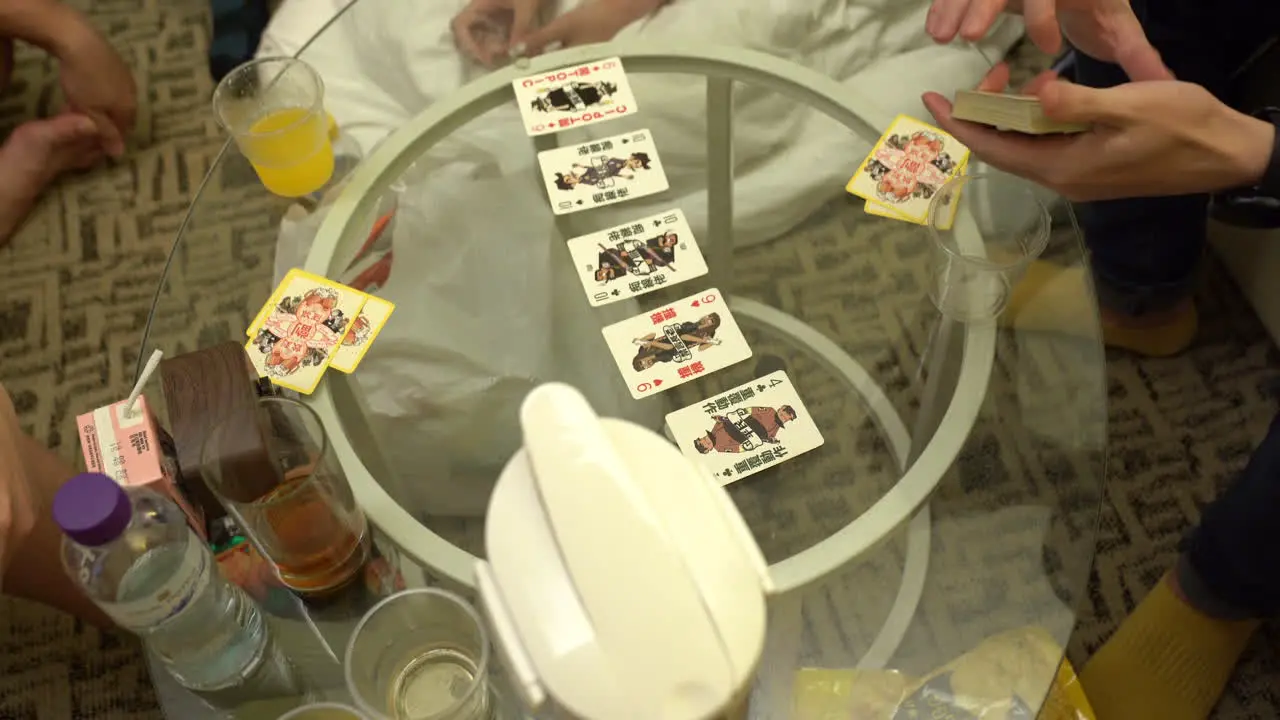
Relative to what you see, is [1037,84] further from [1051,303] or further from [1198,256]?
[1198,256]

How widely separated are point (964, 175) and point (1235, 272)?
750 mm

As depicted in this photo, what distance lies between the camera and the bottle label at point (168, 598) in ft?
2.00

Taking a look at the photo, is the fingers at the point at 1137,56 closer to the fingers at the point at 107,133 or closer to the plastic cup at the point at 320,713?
the plastic cup at the point at 320,713

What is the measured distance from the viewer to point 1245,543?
39.1 inches

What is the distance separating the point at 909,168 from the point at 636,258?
26 centimetres

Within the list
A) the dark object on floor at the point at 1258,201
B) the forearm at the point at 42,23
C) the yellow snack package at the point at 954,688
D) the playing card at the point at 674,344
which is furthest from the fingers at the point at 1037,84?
the forearm at the point at 42,23

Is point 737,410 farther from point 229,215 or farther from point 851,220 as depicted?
point 229,215

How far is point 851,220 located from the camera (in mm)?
948

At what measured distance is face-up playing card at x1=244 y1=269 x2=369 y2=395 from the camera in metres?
0.81

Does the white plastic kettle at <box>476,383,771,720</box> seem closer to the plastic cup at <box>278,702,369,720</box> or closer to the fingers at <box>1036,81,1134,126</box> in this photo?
the plastic cup at <box>278,702,369,720</box>

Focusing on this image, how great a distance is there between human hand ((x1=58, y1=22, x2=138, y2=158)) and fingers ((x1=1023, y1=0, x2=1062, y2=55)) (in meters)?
1.41

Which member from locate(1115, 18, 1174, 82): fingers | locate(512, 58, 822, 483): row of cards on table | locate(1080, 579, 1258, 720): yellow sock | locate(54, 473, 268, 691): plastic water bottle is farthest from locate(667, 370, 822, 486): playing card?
locate(1080, 579, 1258, 720): yellow sock

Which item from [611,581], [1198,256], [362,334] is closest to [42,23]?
[362,334]

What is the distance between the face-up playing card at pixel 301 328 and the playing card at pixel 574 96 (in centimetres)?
25
